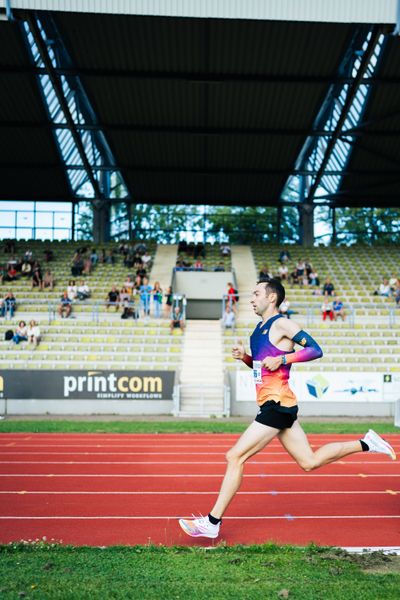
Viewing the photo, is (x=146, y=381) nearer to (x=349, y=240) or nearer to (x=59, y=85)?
(x=59, y=85)

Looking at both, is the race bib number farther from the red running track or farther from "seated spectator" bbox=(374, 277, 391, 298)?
"seated spectator" bbox=(374, 277, 391, 298)

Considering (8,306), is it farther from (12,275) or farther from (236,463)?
(236,463)

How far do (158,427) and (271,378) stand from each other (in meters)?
12.2

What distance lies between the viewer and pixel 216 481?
9664 mm

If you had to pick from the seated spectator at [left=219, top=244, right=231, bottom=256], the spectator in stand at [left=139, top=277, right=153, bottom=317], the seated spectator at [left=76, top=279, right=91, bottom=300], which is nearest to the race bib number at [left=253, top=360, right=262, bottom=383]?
the spectator in stand at [left=139, top=277, right=153, bottom=317]

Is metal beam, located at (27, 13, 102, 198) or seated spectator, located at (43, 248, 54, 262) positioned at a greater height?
metal beam, located at (27, 13, 102, 198)

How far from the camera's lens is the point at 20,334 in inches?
975

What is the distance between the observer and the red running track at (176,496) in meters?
6.53

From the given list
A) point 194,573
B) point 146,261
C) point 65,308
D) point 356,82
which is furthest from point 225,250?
point 194,573

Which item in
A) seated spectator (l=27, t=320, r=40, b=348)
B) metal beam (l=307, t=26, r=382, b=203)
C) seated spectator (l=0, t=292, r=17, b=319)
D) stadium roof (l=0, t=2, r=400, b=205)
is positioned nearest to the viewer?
metal beam (l=307, t=26, r=382, b=203)

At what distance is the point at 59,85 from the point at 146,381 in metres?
12.4

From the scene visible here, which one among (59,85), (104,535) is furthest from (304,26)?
(104,535)

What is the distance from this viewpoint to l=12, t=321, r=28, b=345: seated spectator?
80.8 ft

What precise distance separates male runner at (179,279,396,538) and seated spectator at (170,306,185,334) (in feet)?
65.8
